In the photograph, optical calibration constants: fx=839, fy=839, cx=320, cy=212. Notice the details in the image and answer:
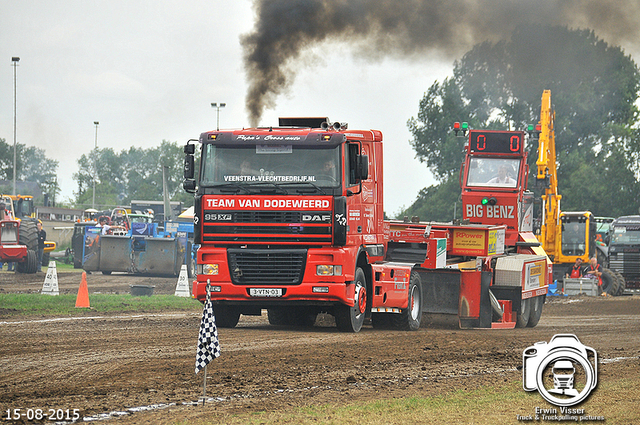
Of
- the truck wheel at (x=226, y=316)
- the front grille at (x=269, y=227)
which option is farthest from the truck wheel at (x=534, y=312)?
the front grille at (x=269, y=227)

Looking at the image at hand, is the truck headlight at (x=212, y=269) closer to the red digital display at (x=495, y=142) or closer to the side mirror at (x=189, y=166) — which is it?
the side mirror at (x=189, y=166)

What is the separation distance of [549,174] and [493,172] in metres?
7.96

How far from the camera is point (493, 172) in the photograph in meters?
21.5

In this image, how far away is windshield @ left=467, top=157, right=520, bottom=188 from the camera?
21.3m

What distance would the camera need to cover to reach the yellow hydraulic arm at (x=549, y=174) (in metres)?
29.0

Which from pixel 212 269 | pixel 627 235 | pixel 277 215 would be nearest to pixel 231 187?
pixel 277 215

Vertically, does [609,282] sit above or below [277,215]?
below

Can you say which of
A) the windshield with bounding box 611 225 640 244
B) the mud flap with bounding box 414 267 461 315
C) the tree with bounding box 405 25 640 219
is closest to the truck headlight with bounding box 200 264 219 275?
the mud flap with bounding box 414 267 461 315

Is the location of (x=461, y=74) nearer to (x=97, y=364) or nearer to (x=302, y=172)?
(x=302, y=172)

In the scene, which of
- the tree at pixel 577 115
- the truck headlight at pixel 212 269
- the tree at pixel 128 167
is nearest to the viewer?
the truck headlight at pixel 212 269

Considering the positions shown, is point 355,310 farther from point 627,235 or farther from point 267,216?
point 627,235

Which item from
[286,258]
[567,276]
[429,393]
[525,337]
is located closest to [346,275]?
[286,258]

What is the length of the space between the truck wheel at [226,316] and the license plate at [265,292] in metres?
1.42
